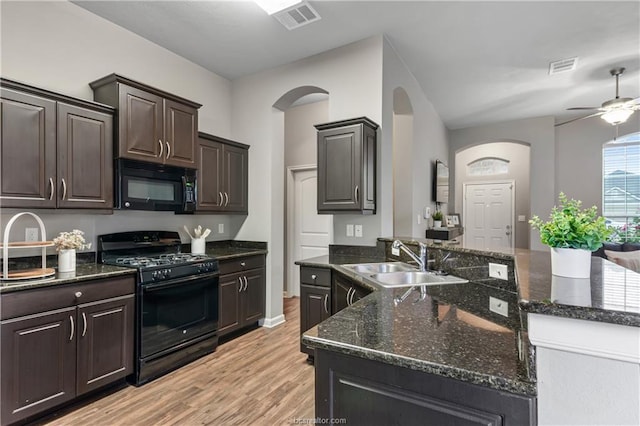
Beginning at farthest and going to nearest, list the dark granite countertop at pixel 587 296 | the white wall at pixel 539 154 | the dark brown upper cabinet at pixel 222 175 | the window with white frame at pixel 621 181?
the window with white frame at pixel 621 181
the white wall at pixel 539 154
the dark brown upper cabinet at pixel 222 175
the dark granite countertop at pixel 587 296

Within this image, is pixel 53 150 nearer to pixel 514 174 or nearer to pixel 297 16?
pixel 297 16

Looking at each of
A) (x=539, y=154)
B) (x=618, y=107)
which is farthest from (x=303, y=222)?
(x=539, y=154)

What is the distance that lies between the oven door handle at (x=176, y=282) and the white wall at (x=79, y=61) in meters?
0.75

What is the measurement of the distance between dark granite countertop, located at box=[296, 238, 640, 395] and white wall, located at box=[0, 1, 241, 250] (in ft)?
7.89

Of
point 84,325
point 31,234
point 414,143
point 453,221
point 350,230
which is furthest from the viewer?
point 453,221

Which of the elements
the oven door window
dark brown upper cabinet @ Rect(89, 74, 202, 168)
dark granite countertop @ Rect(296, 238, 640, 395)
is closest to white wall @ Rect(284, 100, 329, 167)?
dark brown upper cabinet @ Rect(89, 74, 202, 168)

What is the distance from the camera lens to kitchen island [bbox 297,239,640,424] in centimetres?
83

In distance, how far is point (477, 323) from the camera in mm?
1238

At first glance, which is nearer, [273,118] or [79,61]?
[79,61]

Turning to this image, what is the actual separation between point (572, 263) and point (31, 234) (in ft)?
10.7

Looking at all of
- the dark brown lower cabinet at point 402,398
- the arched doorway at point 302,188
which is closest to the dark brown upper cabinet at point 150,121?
the arched doorway at point 302,188

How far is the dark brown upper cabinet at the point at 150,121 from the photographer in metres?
2.53

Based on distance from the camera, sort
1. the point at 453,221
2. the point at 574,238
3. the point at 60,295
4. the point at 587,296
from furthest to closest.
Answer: the point at 453,221
the point at 60,295
the point at 574,238
the point at 587,296

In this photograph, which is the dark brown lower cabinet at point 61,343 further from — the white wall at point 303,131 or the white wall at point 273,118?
the white wall at point 303,131
